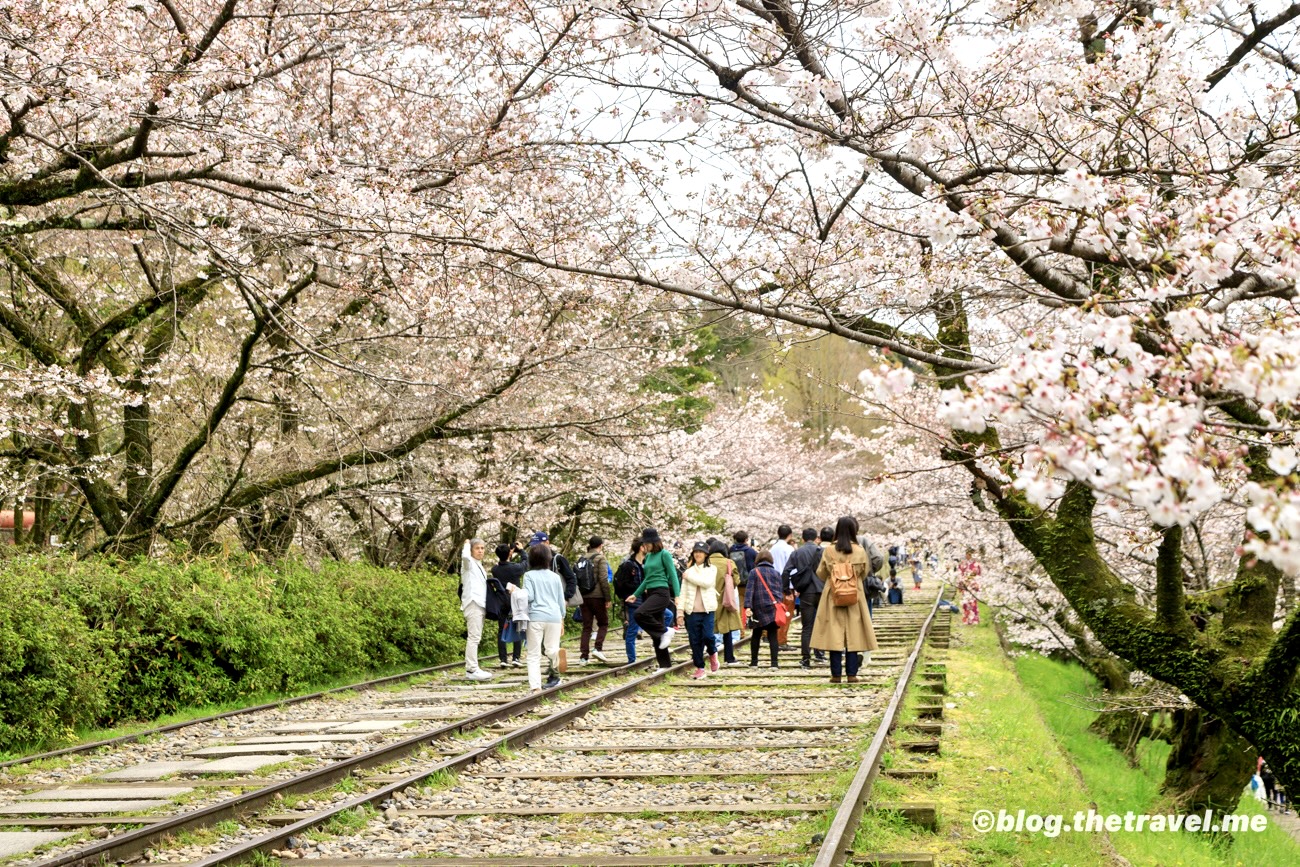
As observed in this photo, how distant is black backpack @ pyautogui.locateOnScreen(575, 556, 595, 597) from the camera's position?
1669cm

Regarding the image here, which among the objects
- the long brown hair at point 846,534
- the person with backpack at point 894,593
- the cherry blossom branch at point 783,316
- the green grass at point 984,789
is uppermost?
the cherry blossom branch at point 783,316

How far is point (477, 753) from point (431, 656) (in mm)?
10244

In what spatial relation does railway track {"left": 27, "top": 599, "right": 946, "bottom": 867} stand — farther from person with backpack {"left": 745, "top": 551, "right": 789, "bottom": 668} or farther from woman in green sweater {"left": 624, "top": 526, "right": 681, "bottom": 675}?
person with backpack {"left": 745, "top": 551, "right": 789, "bottom": 668}

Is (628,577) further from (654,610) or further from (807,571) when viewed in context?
(807,571)

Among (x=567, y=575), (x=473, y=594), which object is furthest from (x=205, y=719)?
(x=567, y=575)

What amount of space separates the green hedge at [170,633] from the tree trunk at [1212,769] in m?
10.8

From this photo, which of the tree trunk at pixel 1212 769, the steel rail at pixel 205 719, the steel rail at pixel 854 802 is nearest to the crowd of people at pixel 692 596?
the steel rail at pixel 205 719

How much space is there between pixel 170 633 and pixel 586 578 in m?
6.04

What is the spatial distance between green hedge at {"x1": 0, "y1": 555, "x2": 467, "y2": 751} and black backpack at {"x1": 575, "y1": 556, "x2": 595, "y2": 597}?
3018 mm

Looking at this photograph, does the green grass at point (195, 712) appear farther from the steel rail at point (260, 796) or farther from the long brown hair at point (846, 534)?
the long brown hair at point (846, 534)

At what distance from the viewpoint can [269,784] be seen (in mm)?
8125

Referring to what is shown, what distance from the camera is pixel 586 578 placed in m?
16.9

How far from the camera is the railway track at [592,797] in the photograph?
6219mm

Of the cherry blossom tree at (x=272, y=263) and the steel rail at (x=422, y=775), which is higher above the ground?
the cherry blossom tree at (x=272, y=263)
